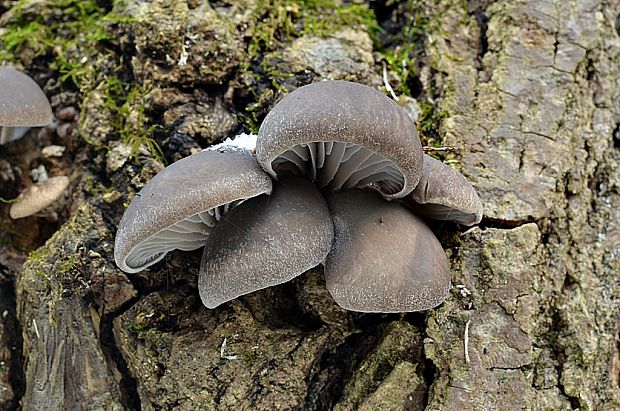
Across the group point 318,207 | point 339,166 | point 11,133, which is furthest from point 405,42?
point 11,133

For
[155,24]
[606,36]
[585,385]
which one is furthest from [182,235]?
[606,36]

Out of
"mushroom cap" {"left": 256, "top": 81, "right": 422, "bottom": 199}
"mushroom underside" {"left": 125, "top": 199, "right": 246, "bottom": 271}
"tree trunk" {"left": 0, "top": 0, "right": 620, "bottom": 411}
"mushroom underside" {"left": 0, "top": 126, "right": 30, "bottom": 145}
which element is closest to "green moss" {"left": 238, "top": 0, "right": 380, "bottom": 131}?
"tree trunk" {"left": 0, "top": 0, "right": 620, "bottom": 411}

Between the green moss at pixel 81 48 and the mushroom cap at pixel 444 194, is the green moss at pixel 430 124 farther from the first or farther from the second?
the green moss at pixel 81 48

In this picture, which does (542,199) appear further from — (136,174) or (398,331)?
(136,174)

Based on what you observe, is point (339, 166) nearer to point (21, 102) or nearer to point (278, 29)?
point (278, 29)

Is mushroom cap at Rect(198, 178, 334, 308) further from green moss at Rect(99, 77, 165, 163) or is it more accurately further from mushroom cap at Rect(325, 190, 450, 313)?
green moss at Rect(99, 77, 165, 163)
